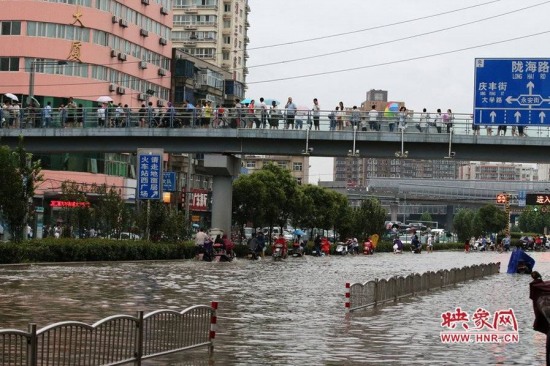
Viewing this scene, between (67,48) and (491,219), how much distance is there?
87.1 metres

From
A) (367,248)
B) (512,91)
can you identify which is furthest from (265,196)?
(512,91)

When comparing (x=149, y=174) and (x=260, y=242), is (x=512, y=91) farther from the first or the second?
(x=260, y=242)

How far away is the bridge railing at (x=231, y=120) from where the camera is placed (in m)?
51.2

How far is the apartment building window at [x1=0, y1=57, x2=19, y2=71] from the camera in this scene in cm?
8194

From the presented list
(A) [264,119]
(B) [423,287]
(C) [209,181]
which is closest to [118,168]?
(C) [209,181]

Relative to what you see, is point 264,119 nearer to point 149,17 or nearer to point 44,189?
point 44,189

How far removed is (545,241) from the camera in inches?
5207

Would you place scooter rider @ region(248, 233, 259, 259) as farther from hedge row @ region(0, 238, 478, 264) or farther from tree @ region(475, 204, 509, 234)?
tree @ region(475, 204, 509, 234)

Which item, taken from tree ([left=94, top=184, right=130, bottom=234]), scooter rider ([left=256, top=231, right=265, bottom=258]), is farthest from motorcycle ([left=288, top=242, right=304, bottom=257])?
tree ([left=94, top=184, right=130, bottom=234])

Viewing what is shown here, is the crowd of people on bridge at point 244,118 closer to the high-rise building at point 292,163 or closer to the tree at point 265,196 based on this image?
the tree at point 265,196

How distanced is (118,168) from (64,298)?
63.3 meters

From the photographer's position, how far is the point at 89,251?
47719 mm

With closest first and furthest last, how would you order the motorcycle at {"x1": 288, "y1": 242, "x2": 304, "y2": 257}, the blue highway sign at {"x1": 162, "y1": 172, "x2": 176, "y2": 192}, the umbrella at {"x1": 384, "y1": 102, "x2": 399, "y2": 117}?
1. the umbrella at {"x1": 384, "y1": 102, "x2": 399, "y2": 117}
2. the blue highway sign at {"x1": 162, "y1": 172, "x2": 176, "y2": 192}
3. the motorcycle at {"x1": 288, "y1": 242, "x2": 304, "y2": 257}

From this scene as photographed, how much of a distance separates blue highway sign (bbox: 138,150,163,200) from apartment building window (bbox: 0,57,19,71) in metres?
32.0
